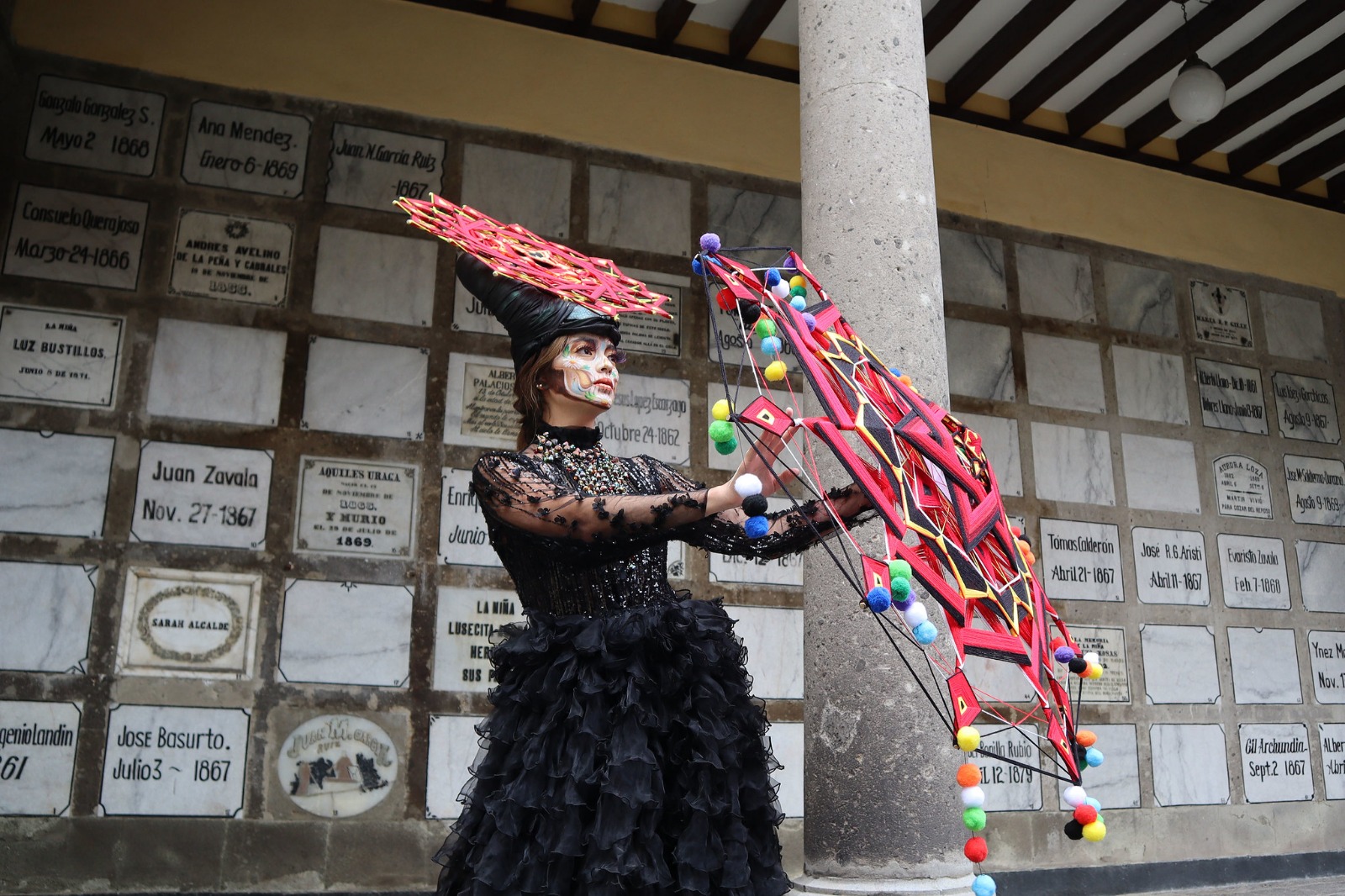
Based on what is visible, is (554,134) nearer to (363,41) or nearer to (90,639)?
(363,41)

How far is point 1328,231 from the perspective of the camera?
826cm

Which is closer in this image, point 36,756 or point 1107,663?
point 36,756

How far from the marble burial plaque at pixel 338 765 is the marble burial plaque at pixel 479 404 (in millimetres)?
1461

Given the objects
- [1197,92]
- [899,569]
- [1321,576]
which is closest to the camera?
[899,569]

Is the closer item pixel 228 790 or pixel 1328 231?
pixel 228 790

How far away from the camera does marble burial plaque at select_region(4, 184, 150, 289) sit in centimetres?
519

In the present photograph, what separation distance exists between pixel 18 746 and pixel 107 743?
1.10 ft

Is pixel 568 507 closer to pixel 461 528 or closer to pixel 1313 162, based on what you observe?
pixel 461 528

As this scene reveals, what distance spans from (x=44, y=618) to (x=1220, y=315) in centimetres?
720

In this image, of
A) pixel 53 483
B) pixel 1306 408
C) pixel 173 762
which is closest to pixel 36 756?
pixel 173 762

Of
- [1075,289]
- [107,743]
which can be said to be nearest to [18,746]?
[107,743]

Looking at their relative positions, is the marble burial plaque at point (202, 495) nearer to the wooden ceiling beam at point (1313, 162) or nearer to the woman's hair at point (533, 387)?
the woman's hair at point (533, 387)

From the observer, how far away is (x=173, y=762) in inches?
191

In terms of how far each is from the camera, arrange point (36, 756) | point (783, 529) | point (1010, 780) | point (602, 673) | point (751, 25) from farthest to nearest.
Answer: point (751, 25) < point (1010, 780) < point (36, 756) < point (783, 529) < point (602, 673)
